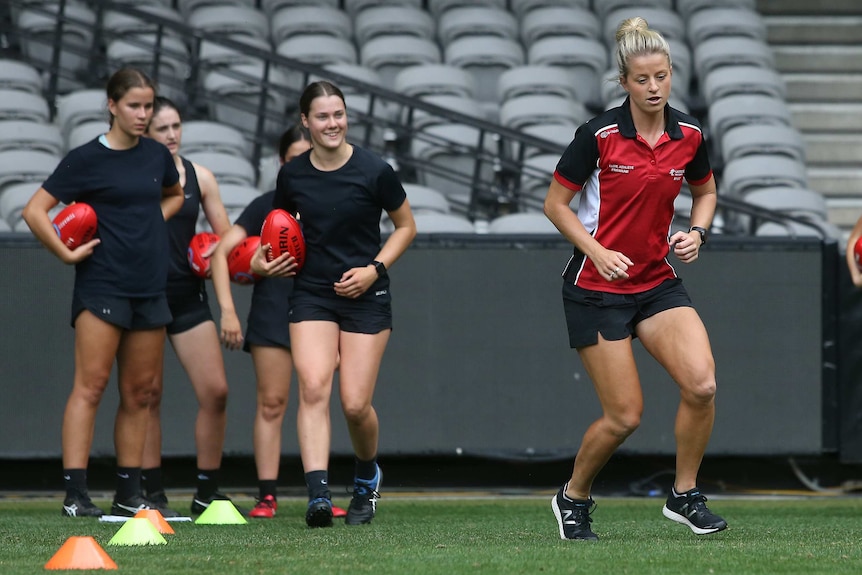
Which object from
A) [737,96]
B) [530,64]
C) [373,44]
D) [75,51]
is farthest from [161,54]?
[737,96]

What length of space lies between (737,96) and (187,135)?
16.0 feet

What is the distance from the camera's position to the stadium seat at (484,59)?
12.6 metres

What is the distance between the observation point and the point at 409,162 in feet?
33.8

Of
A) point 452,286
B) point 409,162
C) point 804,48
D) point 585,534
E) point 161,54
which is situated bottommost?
point 585,534

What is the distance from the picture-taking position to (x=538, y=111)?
11430mm

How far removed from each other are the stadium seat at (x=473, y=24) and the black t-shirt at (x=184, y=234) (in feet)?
21.7

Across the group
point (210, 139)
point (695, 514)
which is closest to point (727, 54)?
point (210, 139)

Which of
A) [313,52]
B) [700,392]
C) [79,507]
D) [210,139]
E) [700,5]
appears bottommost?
[79,507]

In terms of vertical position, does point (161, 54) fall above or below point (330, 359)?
above

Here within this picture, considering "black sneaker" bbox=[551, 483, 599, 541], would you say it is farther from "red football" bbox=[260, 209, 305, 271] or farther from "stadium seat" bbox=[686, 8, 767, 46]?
"stadium seat" bbox=[686, 8, 767, 46]

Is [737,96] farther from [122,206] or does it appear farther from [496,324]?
[122,206]

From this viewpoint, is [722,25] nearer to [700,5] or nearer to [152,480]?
[700,5]

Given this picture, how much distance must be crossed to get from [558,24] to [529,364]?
573 centimetres

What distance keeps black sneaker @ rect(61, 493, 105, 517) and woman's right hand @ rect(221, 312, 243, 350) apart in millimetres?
966
